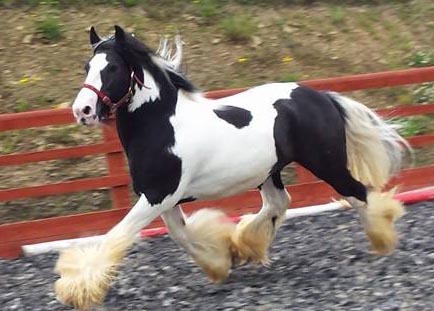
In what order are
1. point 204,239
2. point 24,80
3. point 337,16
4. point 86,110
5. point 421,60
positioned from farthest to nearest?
point 337,16, point 421,60, point 24,80, point 204,239, point 86,110

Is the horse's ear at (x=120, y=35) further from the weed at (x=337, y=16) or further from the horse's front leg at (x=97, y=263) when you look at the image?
the weed at (x=337, y=16)

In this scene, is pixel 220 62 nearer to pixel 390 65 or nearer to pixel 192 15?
pixel 192 15

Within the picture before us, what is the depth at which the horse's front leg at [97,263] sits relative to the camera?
16.4ft

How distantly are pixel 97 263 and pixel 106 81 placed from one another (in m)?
0.91

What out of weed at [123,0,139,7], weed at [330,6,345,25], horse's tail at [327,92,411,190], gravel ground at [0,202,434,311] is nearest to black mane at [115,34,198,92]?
horse's tail at [327,92,411,190]

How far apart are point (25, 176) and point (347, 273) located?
3.31m

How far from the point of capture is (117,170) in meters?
7.02

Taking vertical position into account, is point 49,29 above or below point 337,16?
above

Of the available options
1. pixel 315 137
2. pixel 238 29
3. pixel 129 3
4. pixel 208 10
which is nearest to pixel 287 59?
pixel 238 29

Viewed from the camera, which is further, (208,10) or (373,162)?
(208,10)

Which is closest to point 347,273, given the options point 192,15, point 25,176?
point 25,176

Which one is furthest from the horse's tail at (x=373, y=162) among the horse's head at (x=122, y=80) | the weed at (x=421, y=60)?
the weed at (x=421, y=60)

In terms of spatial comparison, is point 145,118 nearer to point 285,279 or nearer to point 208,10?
point 285,279

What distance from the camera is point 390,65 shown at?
997 cm
